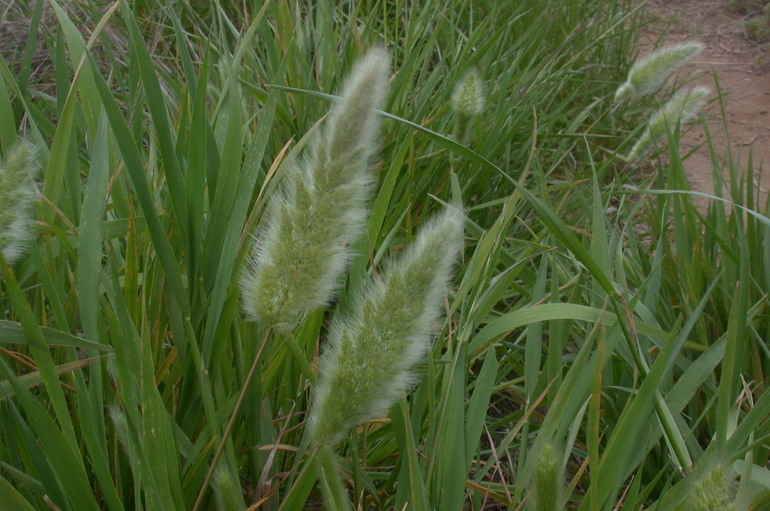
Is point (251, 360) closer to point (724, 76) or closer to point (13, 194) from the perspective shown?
point (13, 194)

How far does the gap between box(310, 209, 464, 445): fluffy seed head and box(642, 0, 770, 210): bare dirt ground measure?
267 cm

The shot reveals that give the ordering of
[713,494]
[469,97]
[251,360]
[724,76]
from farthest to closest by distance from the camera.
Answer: [724,76] < [469,97] < [251,360] < [713,494]

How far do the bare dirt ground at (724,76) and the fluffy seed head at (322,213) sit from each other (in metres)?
2.70

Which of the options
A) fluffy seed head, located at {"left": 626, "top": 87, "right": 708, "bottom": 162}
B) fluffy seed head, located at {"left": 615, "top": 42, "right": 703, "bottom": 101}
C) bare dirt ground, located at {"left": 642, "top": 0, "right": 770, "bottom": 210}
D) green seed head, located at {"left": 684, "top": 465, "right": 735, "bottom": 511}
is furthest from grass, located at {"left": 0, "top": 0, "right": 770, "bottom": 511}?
bare dirt ground, located at {"left": 642, "top": 0, "right": 770, "bottom": 210}

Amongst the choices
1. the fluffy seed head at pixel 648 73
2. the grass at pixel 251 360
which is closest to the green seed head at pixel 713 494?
the grass at pixel 251 360

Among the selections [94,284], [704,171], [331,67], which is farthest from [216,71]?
[704,171]

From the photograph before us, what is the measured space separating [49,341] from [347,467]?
17.4 inches

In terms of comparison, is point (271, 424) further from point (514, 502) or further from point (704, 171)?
point (704, 171)

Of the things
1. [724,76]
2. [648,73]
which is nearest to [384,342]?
[648,73]

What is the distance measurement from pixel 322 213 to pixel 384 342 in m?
0.14

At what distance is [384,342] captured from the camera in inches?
28.2

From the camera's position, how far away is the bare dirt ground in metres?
3.38

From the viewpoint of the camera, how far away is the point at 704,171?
332 centimetres

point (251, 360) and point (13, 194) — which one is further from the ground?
point (13, 194)
